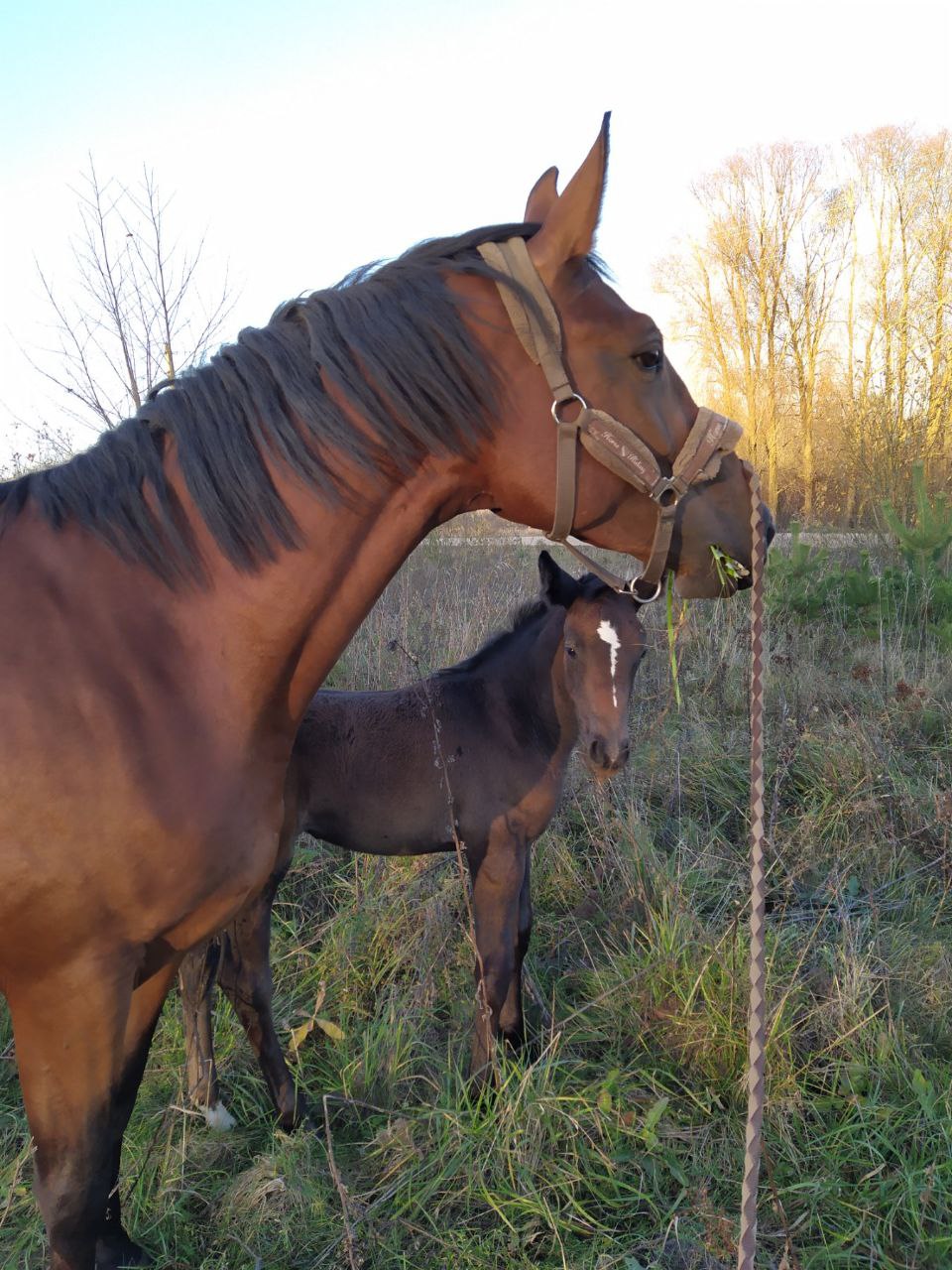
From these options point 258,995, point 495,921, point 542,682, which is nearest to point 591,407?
point 542,682

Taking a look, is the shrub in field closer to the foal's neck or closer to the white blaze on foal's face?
the foal's neck

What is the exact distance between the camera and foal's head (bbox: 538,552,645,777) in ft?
9.70

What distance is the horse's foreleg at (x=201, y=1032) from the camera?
8.61 feet

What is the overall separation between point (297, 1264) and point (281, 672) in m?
1.62

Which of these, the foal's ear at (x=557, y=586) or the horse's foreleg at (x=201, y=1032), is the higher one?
the foal's ear at (x=557, y=586)

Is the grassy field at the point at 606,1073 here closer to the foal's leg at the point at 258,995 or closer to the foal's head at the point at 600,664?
the foal's leg at the point at 258,995

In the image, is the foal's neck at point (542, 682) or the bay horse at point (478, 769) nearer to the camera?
the bay horse at point (478, 769)

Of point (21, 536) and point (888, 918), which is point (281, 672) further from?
point (888, 918)

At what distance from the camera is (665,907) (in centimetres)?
302

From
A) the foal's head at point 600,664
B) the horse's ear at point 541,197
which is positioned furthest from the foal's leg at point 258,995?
the horse's ear at point 541,197

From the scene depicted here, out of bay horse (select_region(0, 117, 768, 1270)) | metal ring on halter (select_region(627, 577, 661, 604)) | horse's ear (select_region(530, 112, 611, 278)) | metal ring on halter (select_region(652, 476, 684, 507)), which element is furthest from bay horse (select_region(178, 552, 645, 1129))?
horse's ear (select_region(530, 112, 611, 278))

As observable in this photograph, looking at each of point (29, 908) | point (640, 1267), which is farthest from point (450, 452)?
point (640, 1267)

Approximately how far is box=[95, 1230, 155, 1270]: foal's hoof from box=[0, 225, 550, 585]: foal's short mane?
5.29 feet

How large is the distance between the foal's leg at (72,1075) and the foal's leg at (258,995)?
1217 mm
